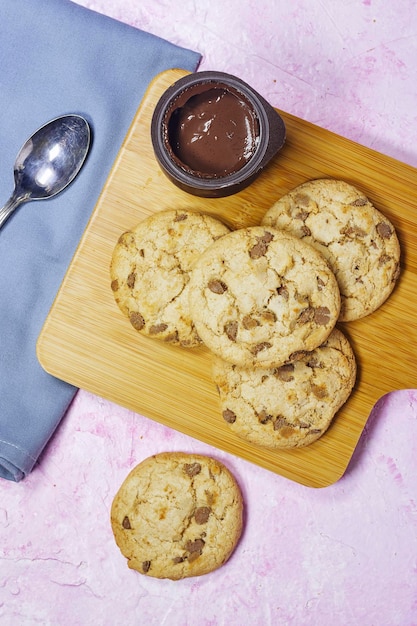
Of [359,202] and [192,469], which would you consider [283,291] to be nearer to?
[359,202]

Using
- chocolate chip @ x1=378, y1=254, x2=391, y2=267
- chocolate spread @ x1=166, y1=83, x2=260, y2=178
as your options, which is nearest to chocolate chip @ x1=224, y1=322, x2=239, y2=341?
chocolate spread @ x1=166, y1=83, x2=260, y2=178

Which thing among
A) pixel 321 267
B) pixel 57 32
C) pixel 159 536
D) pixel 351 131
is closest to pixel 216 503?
pixel 159 536

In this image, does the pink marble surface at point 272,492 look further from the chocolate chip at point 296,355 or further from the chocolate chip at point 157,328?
the chocolate chip at point 296,355

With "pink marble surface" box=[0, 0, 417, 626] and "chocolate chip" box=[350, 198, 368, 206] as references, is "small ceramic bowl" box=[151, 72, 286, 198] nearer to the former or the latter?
"chocolate chip" box=[350, 198, 368, 206]

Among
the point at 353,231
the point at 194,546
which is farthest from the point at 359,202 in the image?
the point at 194,546

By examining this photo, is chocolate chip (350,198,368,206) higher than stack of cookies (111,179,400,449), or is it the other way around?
chocolate chip (350,198,368,206)

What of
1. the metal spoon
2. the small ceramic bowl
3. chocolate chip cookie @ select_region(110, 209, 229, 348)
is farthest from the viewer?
the metal spoon

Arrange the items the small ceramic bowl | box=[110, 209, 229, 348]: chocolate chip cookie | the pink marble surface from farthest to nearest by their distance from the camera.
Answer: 1. the pink marble surface
2. box=[110, 209, 229, 348]: chocolate chip cookie
3. the small ceramic bowl
